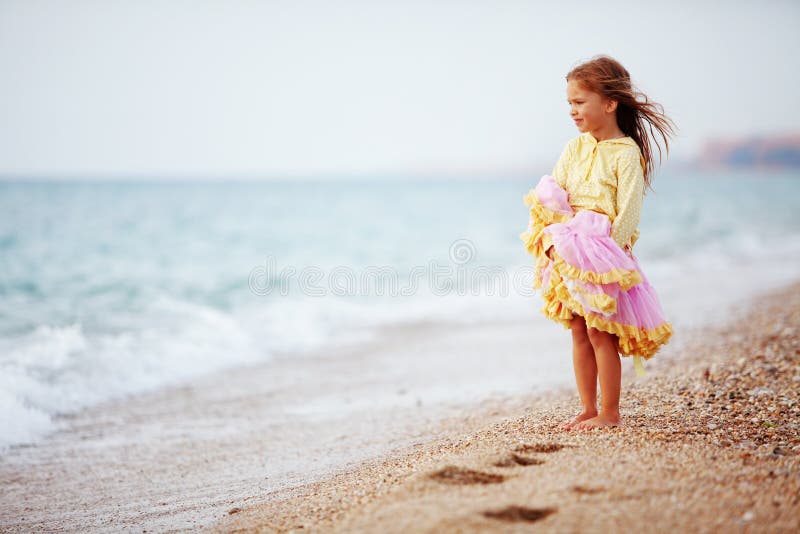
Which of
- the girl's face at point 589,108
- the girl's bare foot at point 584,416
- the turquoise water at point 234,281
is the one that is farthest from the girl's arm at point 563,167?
the turquoise water at point 234,281

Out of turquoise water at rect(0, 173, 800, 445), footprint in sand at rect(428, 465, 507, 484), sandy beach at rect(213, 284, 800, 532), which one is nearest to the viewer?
sandy beach at rect(213, 284, 800, 532)

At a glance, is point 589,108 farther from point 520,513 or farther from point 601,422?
point 520,513

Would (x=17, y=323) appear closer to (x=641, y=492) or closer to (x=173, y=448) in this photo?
(x=173, y=448)

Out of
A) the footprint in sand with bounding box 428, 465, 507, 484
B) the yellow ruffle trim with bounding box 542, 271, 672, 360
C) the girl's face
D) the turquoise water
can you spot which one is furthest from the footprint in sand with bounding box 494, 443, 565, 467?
the turquoise water

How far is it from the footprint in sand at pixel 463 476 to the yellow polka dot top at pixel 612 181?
4.50 ft

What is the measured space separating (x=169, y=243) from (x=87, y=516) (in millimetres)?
17383

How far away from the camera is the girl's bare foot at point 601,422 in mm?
3557

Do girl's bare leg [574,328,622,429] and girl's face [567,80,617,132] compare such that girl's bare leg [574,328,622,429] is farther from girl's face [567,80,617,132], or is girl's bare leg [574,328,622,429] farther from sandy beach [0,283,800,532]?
girl's face [567,80,617,132]

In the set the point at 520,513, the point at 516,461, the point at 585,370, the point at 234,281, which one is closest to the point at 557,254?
the point at 585,370

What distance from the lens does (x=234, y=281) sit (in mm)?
14219

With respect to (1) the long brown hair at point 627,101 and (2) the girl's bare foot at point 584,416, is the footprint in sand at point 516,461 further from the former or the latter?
(1) the long brown hair at point 627,101

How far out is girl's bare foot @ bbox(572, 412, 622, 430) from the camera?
140 inches

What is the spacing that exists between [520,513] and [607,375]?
1.28 m

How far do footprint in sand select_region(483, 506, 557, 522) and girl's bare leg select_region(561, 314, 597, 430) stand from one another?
1.16 meters
